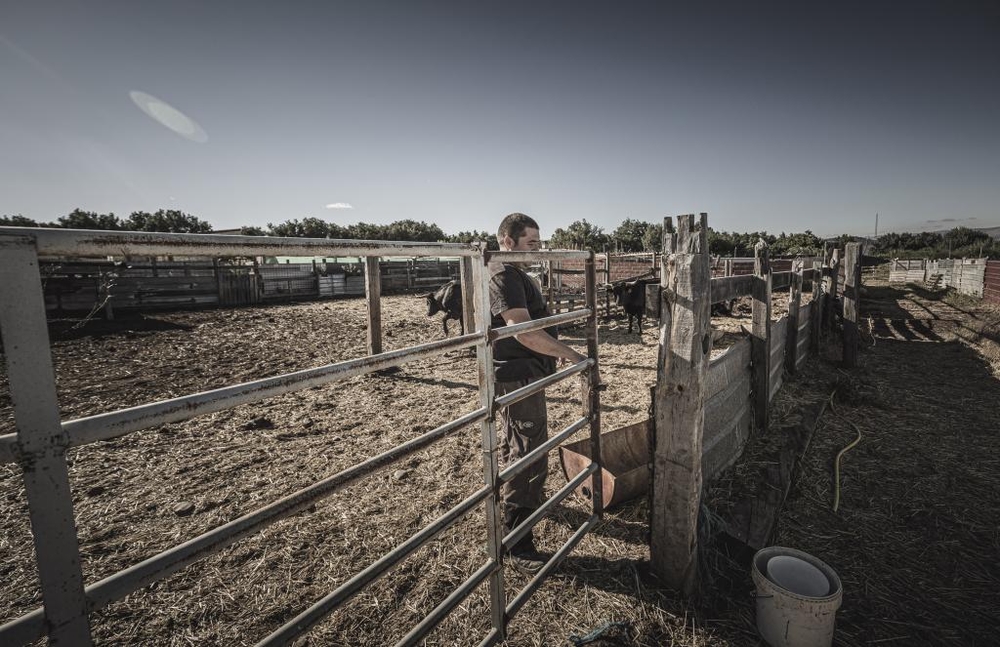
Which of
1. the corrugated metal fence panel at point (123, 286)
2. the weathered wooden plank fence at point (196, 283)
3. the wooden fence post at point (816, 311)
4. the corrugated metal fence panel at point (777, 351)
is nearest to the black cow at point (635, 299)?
the wooden fence post at point (816, 311)

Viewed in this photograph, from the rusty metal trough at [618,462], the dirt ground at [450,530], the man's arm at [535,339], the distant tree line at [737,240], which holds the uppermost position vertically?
the distant tree line at [737,240]

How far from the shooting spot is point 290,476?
12.1 feet

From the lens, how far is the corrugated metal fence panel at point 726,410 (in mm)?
3123

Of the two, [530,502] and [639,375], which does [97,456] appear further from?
[639,375]

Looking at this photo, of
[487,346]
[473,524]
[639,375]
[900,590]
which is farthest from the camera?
[639,375]

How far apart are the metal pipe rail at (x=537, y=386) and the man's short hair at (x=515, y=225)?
0.91 metres

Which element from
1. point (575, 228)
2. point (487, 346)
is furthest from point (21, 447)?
point (575, 228)

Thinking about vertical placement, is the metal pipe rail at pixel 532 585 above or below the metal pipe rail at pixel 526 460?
below

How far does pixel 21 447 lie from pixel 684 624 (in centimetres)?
280

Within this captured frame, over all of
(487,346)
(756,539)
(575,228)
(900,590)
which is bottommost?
(900,590)

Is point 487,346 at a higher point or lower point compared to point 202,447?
higher

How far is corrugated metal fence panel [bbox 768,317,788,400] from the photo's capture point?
4.88 m

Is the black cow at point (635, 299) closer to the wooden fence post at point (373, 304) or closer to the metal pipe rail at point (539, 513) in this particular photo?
the wooden fence post at point (373, 304)

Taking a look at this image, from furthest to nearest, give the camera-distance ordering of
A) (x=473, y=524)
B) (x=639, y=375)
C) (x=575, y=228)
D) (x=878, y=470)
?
(x=575, y=228) → (x=639, y=375) → (x=878, y=470) → (x=473, y=524)
